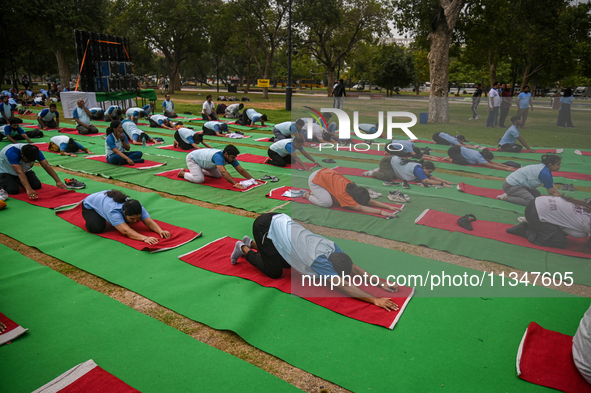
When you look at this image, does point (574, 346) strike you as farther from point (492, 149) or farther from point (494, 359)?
point (492, 149)

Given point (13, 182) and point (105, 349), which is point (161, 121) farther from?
point (105, 349)

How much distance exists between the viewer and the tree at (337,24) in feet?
76.2

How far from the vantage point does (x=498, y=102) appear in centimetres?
697

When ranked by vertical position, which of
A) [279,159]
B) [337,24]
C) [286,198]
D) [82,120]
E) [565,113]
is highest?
[337,24]

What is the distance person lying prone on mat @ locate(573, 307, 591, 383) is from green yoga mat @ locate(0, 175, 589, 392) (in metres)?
0.35

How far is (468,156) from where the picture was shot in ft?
23.4

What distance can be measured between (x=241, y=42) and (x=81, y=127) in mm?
19917

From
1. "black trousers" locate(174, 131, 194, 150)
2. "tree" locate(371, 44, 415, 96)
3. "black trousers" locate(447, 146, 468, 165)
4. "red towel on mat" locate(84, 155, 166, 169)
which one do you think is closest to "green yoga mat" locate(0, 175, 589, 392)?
"black trousers" locate(447, 146, 468, 165)

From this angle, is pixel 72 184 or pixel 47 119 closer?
pixel 72 184

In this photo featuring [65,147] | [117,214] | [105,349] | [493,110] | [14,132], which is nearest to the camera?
[105,349]

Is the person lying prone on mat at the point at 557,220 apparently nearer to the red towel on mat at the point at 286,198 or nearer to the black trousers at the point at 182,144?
the red towel on mat at the point at 286,198

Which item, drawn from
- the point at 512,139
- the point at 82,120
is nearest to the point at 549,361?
the point at 512,139

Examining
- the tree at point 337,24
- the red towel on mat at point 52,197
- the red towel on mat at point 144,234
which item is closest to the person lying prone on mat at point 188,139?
the red towel on mat at point 52,197

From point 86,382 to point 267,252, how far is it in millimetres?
1799
